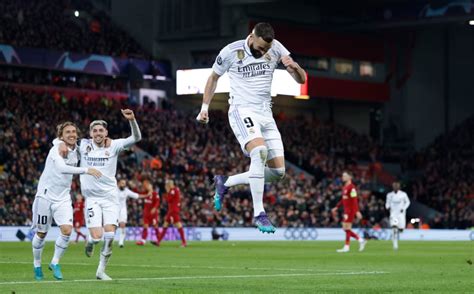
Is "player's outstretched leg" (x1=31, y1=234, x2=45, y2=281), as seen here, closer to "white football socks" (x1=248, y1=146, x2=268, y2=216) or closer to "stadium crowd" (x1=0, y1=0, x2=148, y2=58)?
"white football socks" (x1=248, y1=146, x2=268, y2=216)

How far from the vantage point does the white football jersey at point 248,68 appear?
1497 cm

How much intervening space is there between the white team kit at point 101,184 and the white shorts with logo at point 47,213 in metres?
0.66

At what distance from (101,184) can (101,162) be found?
1.35ft

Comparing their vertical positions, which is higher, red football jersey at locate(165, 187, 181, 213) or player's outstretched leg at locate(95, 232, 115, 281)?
red football jersey at locate(165, 187, 181, 213)

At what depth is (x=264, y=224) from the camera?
14508mm

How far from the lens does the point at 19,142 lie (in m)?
47.0

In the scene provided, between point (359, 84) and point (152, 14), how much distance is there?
15850 millimetres

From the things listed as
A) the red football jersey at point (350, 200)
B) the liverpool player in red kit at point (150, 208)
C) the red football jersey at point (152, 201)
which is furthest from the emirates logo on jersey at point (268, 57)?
the red football jersey at point (152, 201)

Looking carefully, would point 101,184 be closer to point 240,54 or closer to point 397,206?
point 240,54

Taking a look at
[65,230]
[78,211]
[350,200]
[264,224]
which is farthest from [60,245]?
Answer: [78,211]

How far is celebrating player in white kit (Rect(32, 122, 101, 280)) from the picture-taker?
17.6 m

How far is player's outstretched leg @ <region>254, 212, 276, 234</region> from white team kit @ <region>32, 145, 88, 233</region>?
14.1 feet

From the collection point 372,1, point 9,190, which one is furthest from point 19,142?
point 372,1

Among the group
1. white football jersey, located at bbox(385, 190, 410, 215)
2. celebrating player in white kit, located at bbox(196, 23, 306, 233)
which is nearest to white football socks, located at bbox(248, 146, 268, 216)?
celebrating player in white kit, located at bbox(196, 23, 306, 233)
